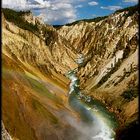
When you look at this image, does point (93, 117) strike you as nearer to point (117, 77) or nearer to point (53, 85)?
point (53, 85)

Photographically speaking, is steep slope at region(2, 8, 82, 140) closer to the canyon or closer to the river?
the canyon

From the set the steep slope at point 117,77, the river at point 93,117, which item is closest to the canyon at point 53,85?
the steep slope at point 117,77

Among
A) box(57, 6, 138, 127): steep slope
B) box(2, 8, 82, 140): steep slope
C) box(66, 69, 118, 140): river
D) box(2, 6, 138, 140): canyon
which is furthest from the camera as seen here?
box(57, 6, 138, 127): steep slope

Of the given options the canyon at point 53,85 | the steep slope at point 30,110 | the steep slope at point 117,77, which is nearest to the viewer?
the steep slope at point 30,110

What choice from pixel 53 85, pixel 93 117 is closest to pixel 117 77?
pixel 53 85

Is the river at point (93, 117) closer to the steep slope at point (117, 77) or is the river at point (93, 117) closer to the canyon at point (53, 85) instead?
the canyon at point (53, 85)

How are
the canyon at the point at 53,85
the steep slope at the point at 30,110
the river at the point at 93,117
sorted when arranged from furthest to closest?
the river at the point at 93,117 → the canyon at the point at 53,85 → the steep slope at the point at 30,110

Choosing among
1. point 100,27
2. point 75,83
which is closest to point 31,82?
point 75,83

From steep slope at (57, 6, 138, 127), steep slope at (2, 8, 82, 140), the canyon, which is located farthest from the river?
steep slope at (2, 8, 82, 140)

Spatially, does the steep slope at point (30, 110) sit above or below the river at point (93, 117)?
above

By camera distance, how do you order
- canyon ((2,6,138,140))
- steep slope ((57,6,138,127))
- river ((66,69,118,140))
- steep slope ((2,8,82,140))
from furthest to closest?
1. steep slope ((57,6,138,127))
2. river ((66,69,118,140))
3. canyon ((2,6,138,140))
4. steep slope ((2,8,82,140))

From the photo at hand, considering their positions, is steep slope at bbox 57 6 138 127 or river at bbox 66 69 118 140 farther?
steep slope at bbox 57 6 138 127
